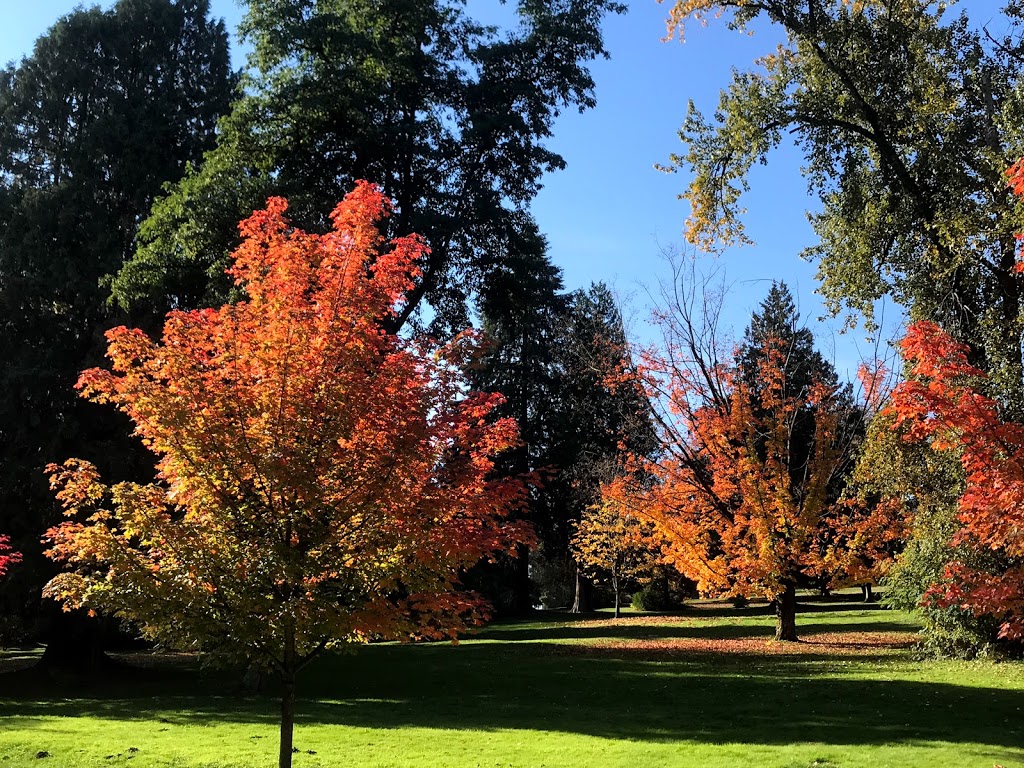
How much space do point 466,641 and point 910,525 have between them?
50.2 feet

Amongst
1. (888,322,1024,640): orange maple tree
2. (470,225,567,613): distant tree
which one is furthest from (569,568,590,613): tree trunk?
(888,322,1024,640): orange maple tree

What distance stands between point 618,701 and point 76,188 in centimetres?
1762

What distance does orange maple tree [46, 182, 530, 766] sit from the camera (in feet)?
20.8

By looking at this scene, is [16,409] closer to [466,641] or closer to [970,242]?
[466,641]

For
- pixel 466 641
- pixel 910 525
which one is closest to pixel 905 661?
pixel 910 525

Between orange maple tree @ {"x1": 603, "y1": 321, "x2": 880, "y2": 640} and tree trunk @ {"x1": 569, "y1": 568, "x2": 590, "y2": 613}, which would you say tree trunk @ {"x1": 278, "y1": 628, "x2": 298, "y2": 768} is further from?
tree trunk @ {"x1": 569, "y1": 568, "x2": 590, "y2": 613}

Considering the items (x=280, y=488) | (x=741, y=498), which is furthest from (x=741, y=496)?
(x=280, y=488)

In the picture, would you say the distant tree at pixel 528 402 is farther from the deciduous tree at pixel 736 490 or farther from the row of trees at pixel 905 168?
the row of trees at pixel 905 168

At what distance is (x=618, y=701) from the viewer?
523 inches

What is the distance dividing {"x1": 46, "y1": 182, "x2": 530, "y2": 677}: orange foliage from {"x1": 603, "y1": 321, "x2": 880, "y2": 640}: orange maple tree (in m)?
13.7

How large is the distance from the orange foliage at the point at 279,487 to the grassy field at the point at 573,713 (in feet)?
10.9

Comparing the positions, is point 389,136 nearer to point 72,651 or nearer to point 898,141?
point 898,141

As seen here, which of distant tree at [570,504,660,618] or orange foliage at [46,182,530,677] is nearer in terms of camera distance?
orange foliage at [46,182,530,677]

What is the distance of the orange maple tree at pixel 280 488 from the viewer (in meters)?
6.34
